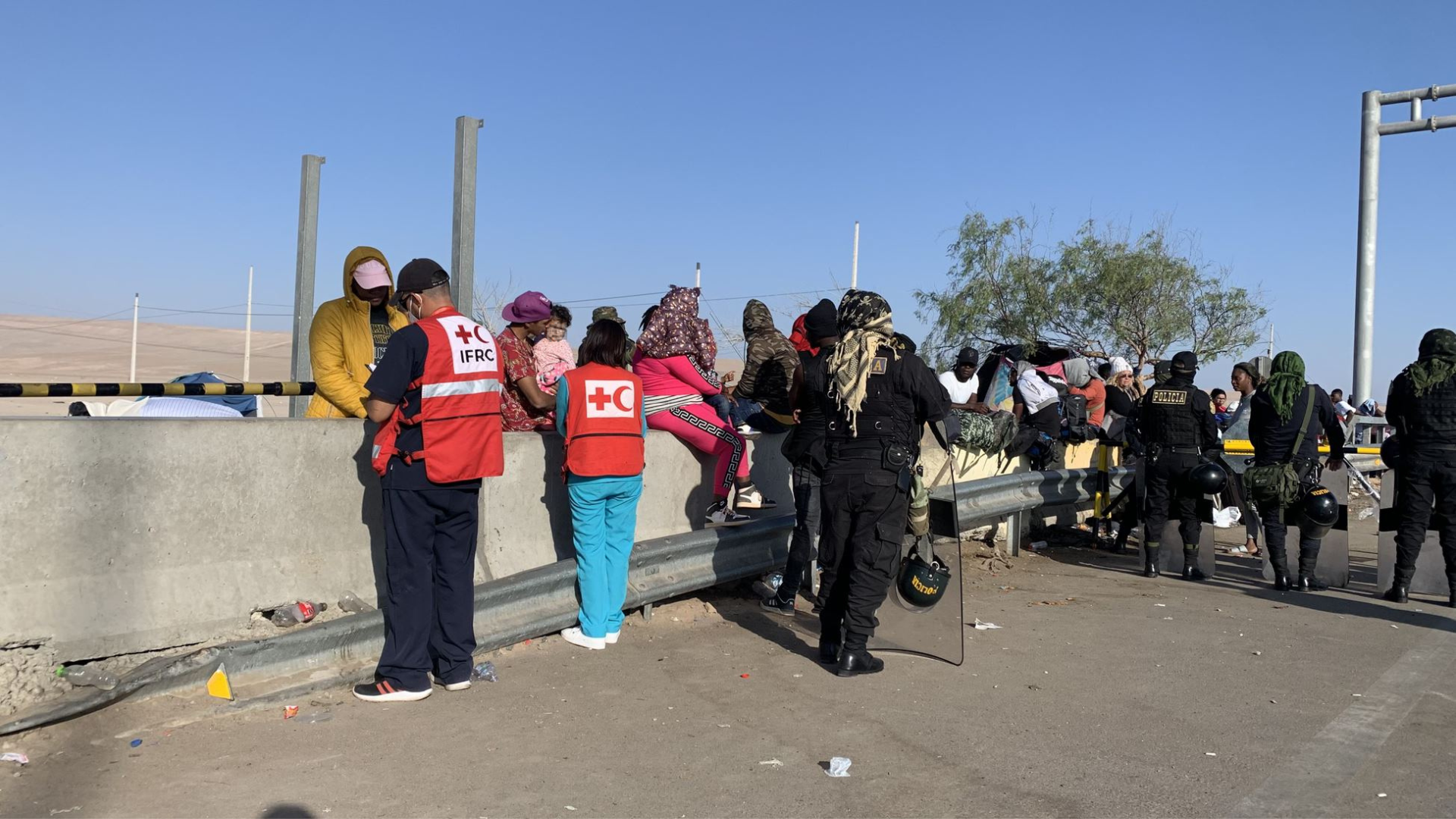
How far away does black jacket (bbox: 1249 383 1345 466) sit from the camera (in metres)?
9.91

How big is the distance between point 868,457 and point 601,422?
150 centimetres

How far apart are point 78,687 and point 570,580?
2498mm

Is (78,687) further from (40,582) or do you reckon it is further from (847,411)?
(847,411)

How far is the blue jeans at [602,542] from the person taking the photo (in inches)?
259

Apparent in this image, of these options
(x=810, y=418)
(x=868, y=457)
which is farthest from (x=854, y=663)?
(x=810, y=418)

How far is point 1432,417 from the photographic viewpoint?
355 inches

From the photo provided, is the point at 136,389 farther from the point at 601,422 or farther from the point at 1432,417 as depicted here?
the point at 1432,417

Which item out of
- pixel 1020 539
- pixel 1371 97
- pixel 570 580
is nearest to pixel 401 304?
pixel 570 580

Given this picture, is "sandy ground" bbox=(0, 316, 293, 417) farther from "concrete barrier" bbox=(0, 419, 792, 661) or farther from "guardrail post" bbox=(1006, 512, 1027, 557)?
"concrete barrier" bbox=(0, 419, 792, 661)

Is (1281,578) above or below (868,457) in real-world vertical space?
below

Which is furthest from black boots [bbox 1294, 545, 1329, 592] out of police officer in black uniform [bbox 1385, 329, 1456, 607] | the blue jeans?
the blue jeans

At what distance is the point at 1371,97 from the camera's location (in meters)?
17.8

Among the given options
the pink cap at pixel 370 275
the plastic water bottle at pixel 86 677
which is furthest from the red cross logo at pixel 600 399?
the plastic water bottle at pixel 86 677

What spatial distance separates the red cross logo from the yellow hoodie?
50.3 inches
